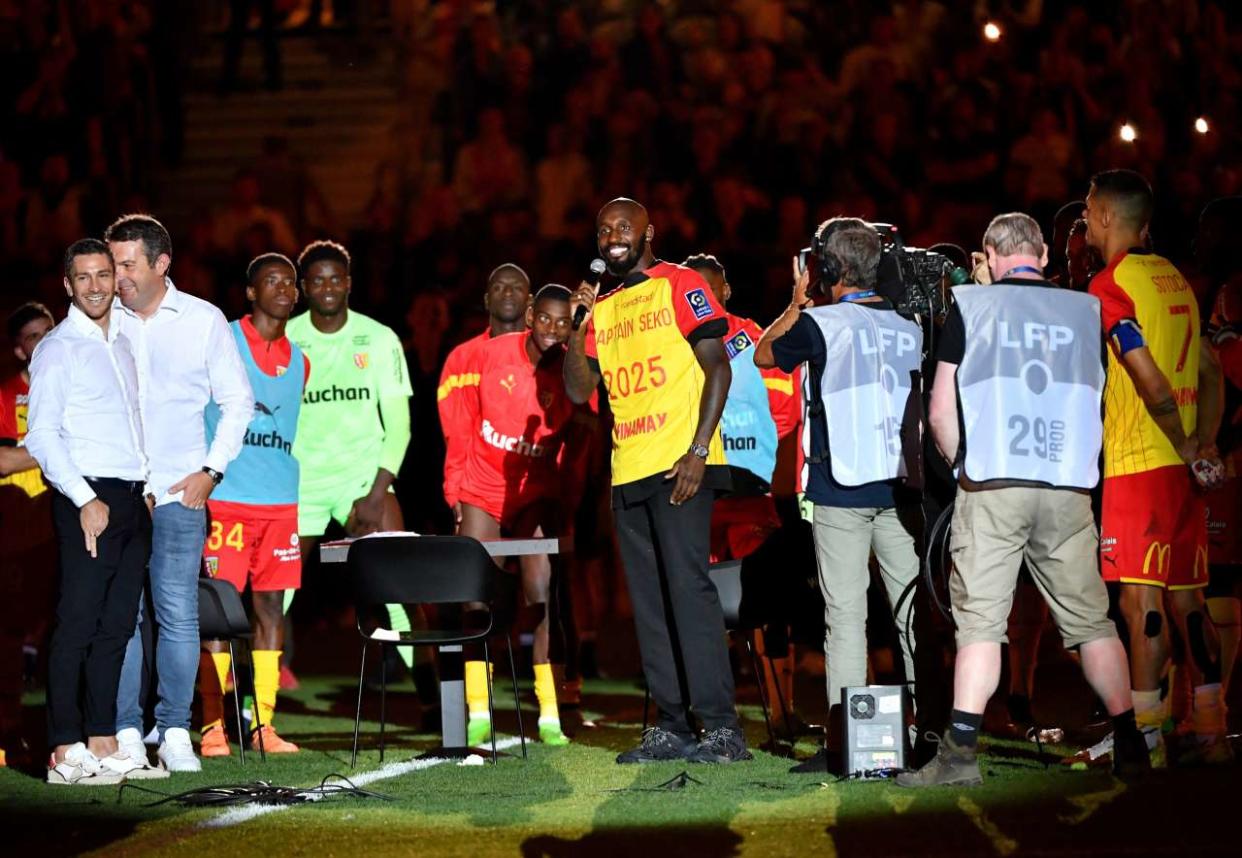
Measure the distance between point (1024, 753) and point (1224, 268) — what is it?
231 cm

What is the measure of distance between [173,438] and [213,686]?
1.39 meters

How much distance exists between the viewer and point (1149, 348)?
6.82 meters

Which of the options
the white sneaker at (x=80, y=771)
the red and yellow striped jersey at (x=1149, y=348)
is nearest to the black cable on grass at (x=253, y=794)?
the white sneaker at (x=80, y=771)

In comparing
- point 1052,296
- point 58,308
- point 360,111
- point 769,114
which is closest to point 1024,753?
point 1052,296

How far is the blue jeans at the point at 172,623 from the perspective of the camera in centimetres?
751

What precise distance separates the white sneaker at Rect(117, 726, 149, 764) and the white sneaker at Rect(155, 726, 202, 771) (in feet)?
0.30

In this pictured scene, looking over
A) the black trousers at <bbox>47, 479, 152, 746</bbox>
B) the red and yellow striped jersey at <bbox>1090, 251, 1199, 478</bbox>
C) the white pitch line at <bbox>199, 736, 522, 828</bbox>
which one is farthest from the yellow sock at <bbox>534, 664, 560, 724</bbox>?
the red and yellow striped jersey at <bbox>1090, 251, 1199, 478</bbox>

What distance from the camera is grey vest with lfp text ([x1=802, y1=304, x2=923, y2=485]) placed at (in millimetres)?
6730

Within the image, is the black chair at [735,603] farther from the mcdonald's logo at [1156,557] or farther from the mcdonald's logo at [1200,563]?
the mcdonald's logo at [1200,563]

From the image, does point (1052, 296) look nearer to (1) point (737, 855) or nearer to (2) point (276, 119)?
(1) point (737, 855)

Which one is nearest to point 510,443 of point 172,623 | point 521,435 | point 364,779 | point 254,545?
point 521,435

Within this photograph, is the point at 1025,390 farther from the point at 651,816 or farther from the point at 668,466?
the point at 651,816

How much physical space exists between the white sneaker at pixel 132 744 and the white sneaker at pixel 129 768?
0.09ft

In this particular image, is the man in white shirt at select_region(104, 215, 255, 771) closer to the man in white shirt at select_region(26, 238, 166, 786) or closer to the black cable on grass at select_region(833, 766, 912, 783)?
the man in white shirt at select_region(26, 238, 166, 786)
